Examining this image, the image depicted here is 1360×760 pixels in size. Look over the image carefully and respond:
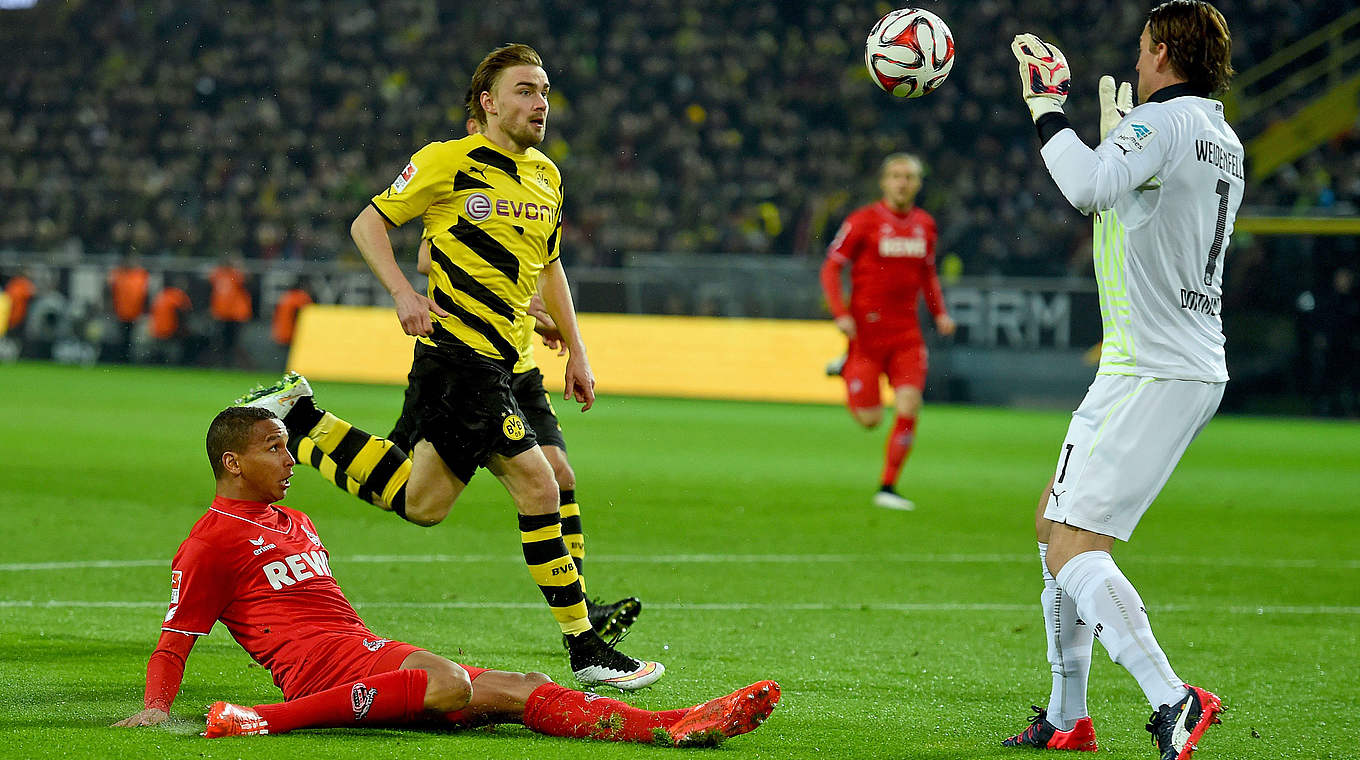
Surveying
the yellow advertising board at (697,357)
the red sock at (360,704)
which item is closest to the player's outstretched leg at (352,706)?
the red sock at (360,704)

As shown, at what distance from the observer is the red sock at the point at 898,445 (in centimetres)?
1127

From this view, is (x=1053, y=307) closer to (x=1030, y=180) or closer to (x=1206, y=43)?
(x=1030, y=180)

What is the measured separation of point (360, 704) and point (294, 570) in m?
0.50

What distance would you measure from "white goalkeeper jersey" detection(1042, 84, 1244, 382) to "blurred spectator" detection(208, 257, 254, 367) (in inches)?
944

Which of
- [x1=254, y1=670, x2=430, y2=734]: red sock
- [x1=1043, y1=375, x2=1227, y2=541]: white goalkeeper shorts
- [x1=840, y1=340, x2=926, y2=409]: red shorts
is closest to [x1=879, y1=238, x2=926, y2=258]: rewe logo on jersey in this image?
[x1=840, y1=340, x2=926, y2=409]: red shorts

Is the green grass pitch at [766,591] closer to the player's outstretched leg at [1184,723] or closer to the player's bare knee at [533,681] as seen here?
the player's bare knee at [533,681]

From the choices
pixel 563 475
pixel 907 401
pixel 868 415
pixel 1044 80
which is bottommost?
pixel 868 415

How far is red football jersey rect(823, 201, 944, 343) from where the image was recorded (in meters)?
11.6

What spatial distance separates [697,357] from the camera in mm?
22891

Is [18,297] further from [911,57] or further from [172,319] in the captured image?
[911,57]

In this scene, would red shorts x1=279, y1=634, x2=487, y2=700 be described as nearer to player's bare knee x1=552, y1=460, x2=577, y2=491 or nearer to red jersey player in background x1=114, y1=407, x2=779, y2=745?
red jersey player in background x1=114, y1=407, x2=779, y2=745

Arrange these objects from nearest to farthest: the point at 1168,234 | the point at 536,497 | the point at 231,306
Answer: the point at 1168,234, the point at 536,497, the point at 231,306

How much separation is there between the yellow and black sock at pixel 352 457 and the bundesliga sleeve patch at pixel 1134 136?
115 inches

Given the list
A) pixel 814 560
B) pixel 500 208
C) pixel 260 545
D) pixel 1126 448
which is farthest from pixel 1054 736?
pixel 814 560
